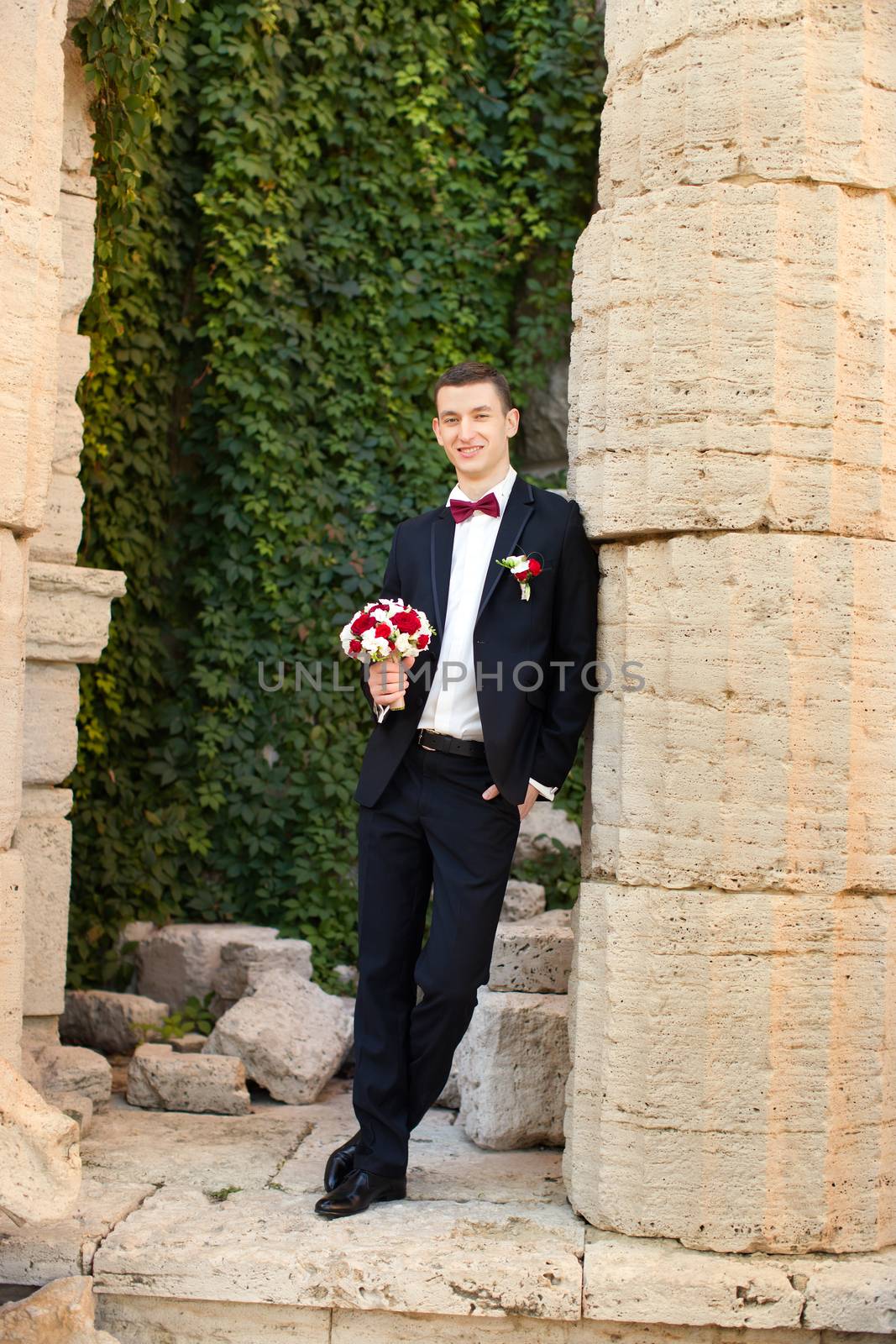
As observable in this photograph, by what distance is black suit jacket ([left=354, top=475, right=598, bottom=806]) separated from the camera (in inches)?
149

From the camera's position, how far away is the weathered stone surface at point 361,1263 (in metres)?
3.46

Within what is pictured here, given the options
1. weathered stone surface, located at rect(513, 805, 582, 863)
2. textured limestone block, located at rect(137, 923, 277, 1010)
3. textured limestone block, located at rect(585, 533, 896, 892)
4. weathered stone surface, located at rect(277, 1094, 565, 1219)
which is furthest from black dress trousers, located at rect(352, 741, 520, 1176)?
weathered stone surface, located at rect(513, 805, 582, 863)

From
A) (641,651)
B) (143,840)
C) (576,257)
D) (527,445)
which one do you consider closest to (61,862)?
(143,840)

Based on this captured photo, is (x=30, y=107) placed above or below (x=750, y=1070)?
above

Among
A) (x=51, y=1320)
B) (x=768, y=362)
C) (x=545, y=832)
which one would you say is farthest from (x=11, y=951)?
(x=545, y=832)

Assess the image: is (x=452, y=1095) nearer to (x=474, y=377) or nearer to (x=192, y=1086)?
(x=192, y=1086)

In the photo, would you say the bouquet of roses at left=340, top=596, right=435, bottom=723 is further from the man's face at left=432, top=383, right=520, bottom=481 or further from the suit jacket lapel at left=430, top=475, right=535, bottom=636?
the man's face at left=432, top=383, right=520, bottom=481

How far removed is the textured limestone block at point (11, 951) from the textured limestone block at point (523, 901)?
309 cm

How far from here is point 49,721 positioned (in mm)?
5211

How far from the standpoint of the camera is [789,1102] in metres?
3.59

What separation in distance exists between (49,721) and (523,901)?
2668mm

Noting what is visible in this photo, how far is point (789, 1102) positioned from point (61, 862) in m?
2.97

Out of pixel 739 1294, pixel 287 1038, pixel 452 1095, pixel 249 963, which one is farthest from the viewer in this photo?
pixel 249 963

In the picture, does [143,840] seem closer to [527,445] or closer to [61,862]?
[61,862]
